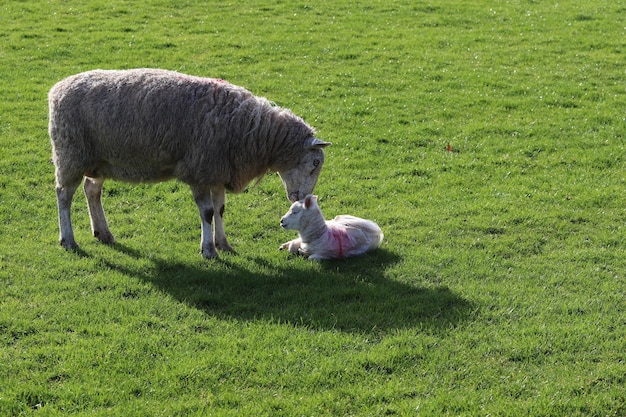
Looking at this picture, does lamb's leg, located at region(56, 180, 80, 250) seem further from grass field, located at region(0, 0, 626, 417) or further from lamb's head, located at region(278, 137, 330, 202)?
lamb's head, located at region(278, 137, 330, 202)

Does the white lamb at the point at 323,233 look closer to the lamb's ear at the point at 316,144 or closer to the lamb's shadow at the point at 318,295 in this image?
the lamb's shadow at the point at 318,295

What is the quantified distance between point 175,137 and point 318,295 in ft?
8.31

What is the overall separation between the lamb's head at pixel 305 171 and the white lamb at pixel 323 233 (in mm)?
414

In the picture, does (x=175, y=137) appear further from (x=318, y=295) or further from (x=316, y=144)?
(x=318, y=295)

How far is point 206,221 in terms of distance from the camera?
410 inches

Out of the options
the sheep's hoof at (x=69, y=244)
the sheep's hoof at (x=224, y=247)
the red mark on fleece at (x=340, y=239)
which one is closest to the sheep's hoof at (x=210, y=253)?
the sheep's hoof at (x=224, y=247)

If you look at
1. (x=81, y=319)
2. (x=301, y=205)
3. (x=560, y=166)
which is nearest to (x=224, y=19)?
(x=560, y=166)

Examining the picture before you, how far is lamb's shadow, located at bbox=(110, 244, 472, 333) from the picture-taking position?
344 inches

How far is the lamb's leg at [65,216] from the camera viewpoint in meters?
10.7

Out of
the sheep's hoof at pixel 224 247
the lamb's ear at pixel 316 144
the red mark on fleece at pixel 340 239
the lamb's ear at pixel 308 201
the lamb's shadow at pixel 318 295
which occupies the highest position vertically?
the lamb's ear at pixel 316 144

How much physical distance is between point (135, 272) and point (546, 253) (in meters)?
4.90

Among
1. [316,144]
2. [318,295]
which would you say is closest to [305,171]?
[316,144]

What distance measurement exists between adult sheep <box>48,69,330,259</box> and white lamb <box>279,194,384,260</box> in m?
0.56

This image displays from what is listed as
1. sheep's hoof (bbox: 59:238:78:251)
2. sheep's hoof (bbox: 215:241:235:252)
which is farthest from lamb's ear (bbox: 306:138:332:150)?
sheep's hoof (bbox: 59:238:78:251)
